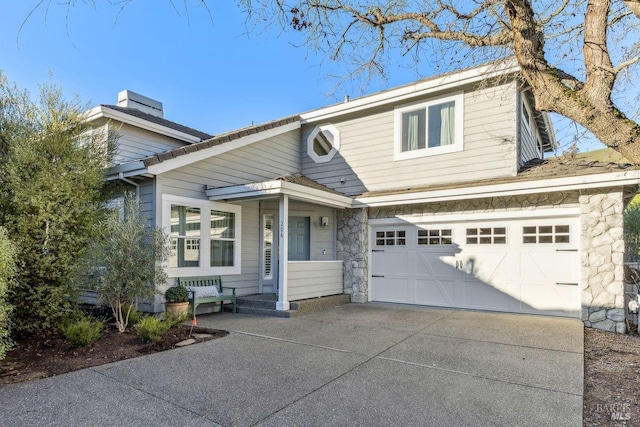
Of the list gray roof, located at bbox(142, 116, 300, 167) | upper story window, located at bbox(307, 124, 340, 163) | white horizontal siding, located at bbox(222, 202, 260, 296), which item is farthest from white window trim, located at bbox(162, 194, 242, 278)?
upper story window, located at bbox(307, 124, 340, 163)

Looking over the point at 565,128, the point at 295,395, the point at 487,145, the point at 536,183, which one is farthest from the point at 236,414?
the point at 487,145

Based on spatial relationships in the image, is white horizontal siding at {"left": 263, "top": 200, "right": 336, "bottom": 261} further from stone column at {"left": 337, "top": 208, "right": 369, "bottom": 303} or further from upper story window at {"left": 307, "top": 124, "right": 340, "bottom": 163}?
upper story window at {"left": 307, "top": 124, "right": 340, "bottom": 163}

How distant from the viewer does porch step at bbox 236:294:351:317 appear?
7655mm

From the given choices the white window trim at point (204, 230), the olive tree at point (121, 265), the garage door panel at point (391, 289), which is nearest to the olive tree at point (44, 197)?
the olive tree at point (121, 265)

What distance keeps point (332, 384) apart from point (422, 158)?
6.46 metres

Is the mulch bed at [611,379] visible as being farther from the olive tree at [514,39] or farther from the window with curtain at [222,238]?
the window with curtain at [222,238]

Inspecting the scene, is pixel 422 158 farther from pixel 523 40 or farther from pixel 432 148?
pixel 523 40

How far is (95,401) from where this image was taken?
3.46 m

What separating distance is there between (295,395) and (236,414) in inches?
24.5

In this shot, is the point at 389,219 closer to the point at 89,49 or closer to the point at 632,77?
the point at 632,77

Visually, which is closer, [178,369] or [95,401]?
[95,401]

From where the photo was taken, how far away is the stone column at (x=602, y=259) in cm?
659

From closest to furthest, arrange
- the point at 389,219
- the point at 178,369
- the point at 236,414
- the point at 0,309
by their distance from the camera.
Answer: the point at 236,414 < the point at 0,309 < the point at 178,369 < the point at 389,219

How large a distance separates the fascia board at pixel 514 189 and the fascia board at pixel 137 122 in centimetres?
556
